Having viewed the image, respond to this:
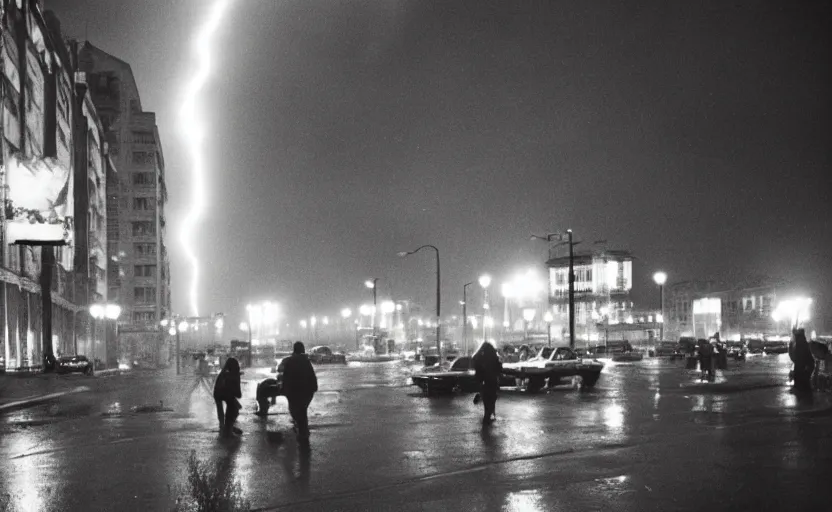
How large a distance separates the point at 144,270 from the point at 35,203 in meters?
70.1

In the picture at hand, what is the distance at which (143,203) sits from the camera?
106000 millimetres

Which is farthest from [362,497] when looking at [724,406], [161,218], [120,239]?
[161,218]

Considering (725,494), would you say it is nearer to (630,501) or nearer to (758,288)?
(630,501)

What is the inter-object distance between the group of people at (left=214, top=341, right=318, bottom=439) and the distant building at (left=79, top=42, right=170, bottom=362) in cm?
8793

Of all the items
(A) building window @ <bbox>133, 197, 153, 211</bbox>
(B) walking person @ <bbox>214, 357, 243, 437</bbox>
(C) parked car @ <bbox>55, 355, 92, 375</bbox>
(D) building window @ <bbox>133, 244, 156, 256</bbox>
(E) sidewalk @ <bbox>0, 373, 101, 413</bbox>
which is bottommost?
(C) parked car @ <bbox>55, 355, 92, 375</bbox>

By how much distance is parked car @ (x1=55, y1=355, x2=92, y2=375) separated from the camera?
49344 millimetres

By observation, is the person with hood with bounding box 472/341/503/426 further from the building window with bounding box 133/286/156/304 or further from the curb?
the building window with bounding box 133/286/156/304

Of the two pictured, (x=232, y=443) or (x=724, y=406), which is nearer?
(x=232, y=443)

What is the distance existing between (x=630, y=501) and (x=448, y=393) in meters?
19.1

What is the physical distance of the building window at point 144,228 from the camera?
10538 cm

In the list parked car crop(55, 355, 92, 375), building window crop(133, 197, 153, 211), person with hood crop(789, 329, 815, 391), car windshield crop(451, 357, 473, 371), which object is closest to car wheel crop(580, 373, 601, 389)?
car windshield crop(451, 357, 473, 371)

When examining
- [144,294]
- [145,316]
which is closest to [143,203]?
[144,294]

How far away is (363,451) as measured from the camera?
13.4m

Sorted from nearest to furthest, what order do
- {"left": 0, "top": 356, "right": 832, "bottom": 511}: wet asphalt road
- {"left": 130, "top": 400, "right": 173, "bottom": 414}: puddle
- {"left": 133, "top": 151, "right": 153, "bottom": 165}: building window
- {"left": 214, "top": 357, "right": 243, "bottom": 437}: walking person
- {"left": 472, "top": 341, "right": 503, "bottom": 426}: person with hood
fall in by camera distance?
{"left": 0, "top": 356, "right": 832, "bottom": 511}: wet asphalt road → {"left": 214, "top": 357, "right": 243, "bottom": 437}: walking person → {"left": 472, "top": 341, "right": 503, "bottom": 426}: person with hood → {"left": 130, "top": 400, "right": 173, "bottom": 414}: puddle → {"left": 133, "top": 151, "right": 153, "bottom": 165}: building window
